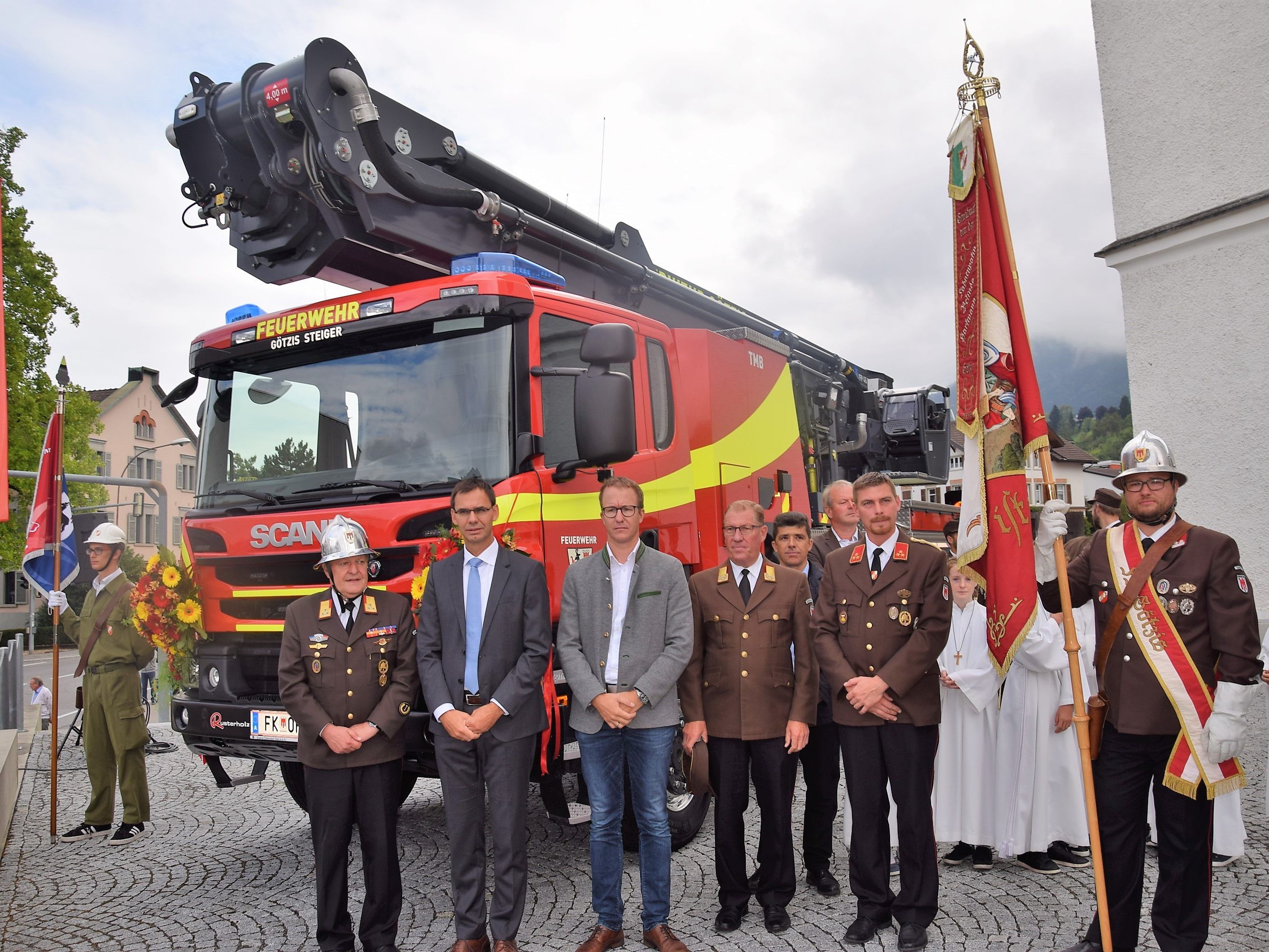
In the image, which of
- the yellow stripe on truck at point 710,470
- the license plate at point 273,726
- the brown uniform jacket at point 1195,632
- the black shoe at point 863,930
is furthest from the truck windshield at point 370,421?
the brown uniform jacket at point 1195,632

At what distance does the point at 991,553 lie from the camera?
392cm

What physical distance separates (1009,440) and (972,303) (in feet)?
1.99

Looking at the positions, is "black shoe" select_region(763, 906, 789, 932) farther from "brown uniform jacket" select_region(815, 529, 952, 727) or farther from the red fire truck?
the red fire truck

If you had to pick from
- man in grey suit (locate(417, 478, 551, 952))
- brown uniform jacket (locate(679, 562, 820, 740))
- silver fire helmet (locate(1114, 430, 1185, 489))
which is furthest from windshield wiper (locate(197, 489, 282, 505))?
silver fire helmet (locate(1114, 430, 1185, 489))

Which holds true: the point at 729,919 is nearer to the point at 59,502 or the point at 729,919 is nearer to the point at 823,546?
the point at 823,546

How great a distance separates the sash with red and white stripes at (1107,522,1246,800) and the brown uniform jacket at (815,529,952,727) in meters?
0.75

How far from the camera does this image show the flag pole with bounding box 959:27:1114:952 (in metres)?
3.32

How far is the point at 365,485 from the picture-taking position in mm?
4535

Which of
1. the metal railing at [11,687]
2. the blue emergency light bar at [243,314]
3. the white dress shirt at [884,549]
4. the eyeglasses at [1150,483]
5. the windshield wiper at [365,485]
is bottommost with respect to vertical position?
the metal railing at [11,687]

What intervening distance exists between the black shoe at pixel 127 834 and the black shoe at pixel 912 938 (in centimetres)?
488

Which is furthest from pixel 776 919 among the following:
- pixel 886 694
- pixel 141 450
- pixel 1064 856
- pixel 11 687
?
pixel 141 450

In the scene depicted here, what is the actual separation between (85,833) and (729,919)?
465 cm

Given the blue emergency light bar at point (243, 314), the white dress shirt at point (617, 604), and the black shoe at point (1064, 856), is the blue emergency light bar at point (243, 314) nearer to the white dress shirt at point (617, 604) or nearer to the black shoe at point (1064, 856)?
the white dress shirt at point (617, 604)

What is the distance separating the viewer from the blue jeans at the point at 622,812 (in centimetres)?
394
